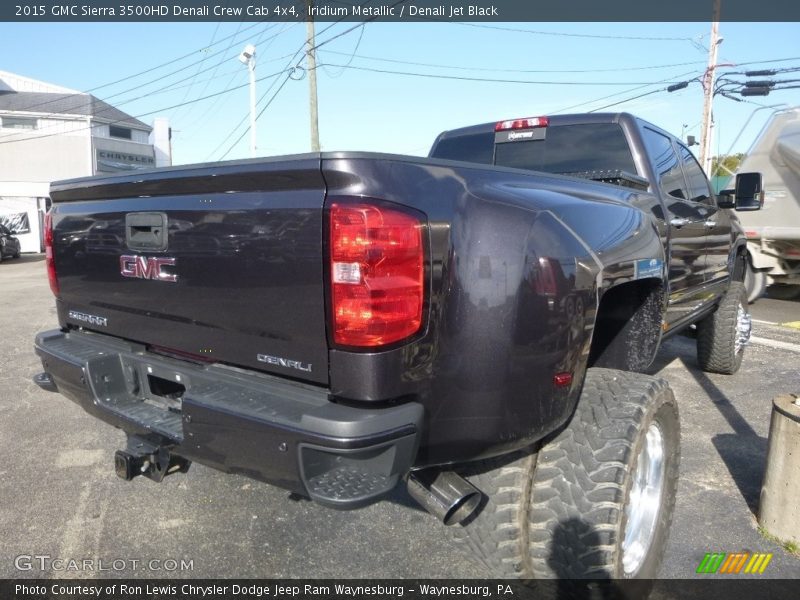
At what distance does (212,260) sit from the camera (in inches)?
82.1

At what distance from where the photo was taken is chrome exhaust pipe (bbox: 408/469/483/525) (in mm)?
1943

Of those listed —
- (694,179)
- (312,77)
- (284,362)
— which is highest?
(312,77)

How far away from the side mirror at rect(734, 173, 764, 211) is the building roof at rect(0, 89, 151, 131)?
1748 inches

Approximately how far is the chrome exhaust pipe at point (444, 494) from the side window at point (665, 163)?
2.48m

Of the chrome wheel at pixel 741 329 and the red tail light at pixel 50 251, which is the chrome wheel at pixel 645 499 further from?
the chrome wheel at pixel 741 329

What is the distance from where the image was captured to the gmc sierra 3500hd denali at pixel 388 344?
1.73m

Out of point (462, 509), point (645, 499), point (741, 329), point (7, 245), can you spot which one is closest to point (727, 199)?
point (741, 329)

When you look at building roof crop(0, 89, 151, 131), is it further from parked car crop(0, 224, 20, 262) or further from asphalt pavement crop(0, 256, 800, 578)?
asphalt pavement crop(0, 256, 800, 578)

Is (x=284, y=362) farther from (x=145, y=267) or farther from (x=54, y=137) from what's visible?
(x=54, y=137)

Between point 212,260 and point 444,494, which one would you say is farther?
point 212,260

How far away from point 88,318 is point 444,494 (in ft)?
6.38

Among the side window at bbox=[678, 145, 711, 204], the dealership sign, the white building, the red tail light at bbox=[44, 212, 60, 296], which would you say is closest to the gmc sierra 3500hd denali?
the red tail light at bbox=[44, 212, 60, 296]

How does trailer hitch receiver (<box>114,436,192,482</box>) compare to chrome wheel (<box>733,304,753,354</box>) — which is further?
chrome wheel (<box>733,304,753,354</box>)
